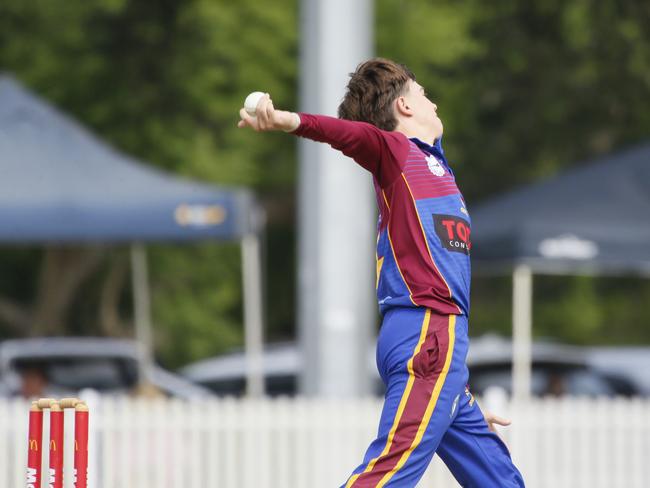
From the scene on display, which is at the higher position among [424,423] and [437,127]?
[437,127]

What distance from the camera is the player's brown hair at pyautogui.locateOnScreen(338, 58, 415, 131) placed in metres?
4.74

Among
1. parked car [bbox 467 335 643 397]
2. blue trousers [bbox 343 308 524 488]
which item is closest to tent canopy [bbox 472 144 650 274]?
parked car [bbox 467 335 643 397]

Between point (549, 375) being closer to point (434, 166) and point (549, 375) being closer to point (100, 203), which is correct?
point (100, 203)

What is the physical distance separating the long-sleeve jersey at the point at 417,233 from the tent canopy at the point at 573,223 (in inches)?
223

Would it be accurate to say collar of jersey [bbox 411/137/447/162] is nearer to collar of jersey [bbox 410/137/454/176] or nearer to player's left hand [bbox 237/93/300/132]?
collar of jersey [bbox 410/137/454/176]

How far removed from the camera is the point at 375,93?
4.75 metres

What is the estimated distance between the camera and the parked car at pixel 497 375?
1284 cm

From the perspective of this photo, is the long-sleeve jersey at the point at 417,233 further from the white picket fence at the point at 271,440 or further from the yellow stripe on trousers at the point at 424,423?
the white picket fence at the point at 271,440

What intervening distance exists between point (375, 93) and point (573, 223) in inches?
232

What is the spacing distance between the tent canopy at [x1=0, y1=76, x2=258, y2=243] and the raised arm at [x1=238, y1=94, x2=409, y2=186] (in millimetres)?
6358

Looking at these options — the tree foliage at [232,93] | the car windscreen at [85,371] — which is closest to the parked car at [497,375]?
the car windscreen at [85,371]

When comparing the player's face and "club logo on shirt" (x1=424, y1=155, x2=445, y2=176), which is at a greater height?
the player's face

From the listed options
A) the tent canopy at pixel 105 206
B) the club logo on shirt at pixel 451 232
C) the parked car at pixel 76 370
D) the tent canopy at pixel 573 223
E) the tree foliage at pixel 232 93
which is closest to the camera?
the club logo on shirt at pixel 451 232

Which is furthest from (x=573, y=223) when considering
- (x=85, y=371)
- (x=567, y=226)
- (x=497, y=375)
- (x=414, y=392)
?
(x=414, y=392)
